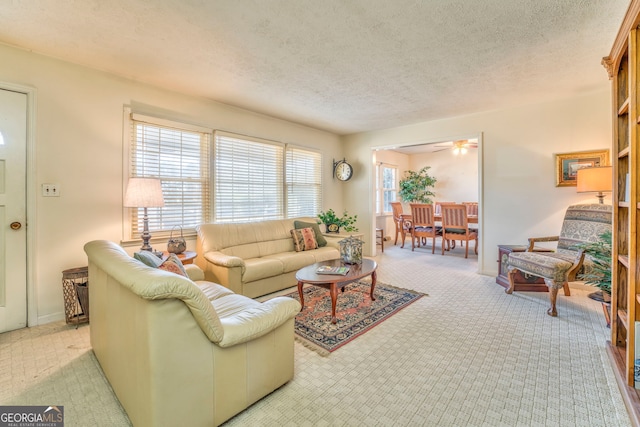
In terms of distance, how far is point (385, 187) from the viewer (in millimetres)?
7441

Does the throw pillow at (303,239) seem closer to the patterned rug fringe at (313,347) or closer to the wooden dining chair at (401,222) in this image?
the patterned rug fringe at (313,347)

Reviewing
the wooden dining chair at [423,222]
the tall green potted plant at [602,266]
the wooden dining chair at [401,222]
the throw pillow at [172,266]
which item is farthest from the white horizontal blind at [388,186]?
the throw pillow at [172,266]

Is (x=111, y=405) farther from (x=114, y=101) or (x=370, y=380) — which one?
(x=114, y=101)

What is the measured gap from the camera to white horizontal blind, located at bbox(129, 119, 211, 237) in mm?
3088

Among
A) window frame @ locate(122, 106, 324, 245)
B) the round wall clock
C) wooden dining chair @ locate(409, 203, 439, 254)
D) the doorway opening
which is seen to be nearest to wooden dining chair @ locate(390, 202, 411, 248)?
wooden dining chair @ locate(409, 203, 439, 254)

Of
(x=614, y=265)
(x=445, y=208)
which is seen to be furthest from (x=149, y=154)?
(x=445, y=208)

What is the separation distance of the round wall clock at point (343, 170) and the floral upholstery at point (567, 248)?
3070mm

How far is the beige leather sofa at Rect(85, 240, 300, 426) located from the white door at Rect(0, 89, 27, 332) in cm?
142

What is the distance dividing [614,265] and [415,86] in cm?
241

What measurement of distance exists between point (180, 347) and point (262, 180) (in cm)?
333

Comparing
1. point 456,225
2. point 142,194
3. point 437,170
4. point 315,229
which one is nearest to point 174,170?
point 142,194

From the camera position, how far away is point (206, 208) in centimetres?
369

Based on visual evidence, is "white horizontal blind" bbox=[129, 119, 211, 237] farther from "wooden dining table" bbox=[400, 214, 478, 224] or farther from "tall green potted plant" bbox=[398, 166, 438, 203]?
"tall green potted plant" bbox=[398, 166, 438, 203]

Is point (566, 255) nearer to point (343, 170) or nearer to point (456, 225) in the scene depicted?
point (456, 225)
